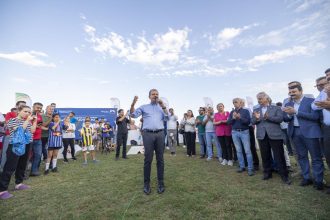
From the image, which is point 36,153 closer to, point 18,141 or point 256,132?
point 18,141

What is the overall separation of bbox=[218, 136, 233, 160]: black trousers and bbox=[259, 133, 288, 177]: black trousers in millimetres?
1912

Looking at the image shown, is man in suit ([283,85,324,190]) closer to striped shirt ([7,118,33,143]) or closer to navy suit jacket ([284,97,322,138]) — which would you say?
navy suit jacket ([284,97,322,138])

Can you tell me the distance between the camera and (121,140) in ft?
31.9

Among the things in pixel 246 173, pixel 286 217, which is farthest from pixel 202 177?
pixel 286 217

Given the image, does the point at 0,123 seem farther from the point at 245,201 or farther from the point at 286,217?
the point at 286,217

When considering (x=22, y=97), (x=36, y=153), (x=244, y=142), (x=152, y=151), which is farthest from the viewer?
(x=22, y=97)

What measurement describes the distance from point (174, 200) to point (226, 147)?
4.12 m

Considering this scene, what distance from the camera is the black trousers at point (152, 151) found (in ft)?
14.8

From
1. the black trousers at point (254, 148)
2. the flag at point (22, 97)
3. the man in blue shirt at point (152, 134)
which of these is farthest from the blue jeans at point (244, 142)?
the flag at point (22, 97)

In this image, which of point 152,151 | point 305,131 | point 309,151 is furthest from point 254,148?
point 152,151

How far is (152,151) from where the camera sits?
15.0 ft

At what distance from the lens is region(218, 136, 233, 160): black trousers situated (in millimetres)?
7287

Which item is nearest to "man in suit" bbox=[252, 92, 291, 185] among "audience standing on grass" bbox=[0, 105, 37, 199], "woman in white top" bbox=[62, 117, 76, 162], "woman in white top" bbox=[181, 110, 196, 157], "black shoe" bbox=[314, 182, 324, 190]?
"black shoe" bbox=[314, 182, 324, 190]

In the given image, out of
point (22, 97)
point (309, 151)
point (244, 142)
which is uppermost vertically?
point (22, 97)
